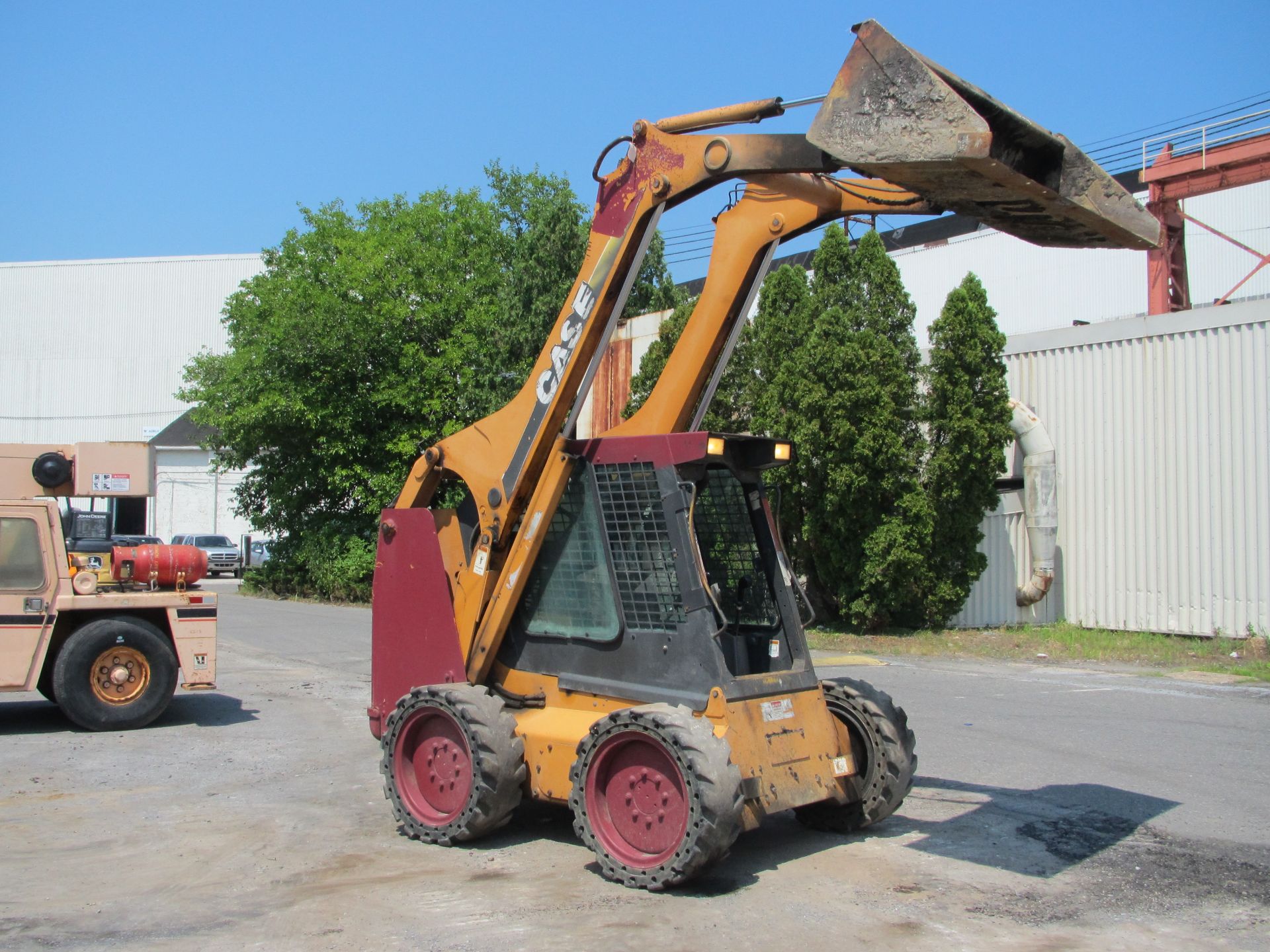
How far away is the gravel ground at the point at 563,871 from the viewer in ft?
17.9

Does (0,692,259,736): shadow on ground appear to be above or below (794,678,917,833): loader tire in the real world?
below

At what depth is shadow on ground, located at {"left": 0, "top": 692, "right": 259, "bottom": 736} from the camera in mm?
11450

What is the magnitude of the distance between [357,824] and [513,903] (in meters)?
2.07

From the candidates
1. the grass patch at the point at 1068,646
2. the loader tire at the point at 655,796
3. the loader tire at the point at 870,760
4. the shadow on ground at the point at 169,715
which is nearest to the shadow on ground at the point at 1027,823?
the loader tire at the point at 870,760

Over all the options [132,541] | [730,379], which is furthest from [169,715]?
[132,541]

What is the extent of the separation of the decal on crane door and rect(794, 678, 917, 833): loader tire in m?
2.39

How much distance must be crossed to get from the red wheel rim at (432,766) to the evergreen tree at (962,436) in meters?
13.2

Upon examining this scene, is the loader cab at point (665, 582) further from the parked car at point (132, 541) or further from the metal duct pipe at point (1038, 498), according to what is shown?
the metal duct pipe at point (1038, 498)

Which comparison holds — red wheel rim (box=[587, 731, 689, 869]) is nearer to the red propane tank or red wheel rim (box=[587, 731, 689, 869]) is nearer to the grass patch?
the red propane tank

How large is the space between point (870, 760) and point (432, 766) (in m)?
2.62

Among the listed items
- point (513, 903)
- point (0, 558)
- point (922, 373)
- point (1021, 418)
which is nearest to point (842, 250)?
point (922, 373)

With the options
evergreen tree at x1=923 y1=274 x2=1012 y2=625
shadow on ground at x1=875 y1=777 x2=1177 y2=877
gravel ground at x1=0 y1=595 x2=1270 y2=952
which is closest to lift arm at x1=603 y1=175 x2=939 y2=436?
gravel ground at x1=0 y1=595 x2=1270 y2=952

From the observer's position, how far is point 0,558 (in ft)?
35.5

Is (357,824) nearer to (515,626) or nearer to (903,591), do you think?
(515,626)
